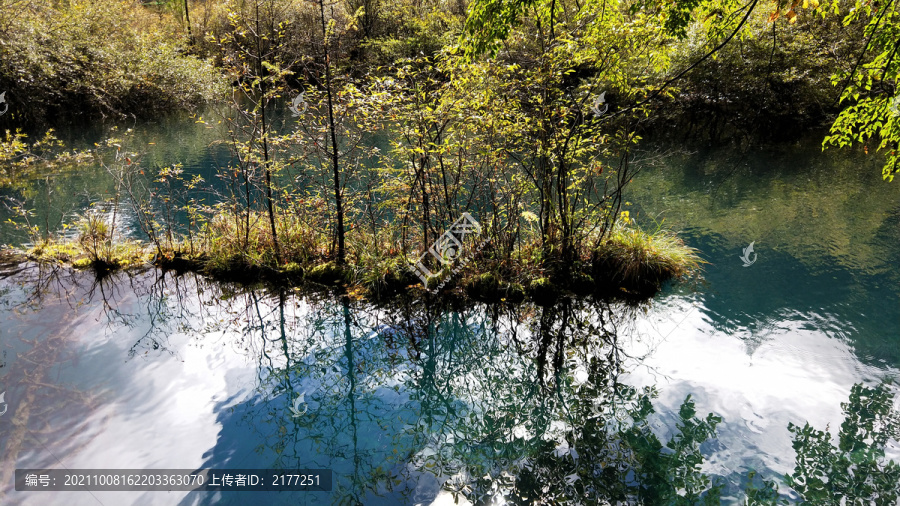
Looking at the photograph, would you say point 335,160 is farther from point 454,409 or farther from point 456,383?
point 454,409

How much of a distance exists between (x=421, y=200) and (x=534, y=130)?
173 centimetres

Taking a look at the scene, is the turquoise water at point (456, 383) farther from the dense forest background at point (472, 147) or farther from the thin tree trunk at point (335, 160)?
the thin tree trunk at point (335, 160)

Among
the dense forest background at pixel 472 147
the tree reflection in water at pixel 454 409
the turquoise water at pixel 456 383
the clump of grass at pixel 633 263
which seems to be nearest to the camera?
the tree reflection in water at pixel 454 409

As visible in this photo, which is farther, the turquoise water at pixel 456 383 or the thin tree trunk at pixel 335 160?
the thin tree trunk at pixel 335 160

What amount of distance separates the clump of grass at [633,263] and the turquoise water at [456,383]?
288 millimetres

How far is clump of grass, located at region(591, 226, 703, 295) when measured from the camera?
6820 mm

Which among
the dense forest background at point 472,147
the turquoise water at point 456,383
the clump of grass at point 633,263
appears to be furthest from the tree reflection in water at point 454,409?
the dense forest background at point 472,147

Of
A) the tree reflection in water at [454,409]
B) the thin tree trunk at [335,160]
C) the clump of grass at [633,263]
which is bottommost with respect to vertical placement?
the tree reflection in water at [454,409]

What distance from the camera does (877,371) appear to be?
5023 mm

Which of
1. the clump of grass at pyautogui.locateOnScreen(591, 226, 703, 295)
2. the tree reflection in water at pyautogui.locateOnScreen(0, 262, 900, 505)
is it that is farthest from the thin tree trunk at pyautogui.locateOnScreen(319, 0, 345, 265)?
the clump of grass at pyautogui.locateOnScreen(591, 226, 703, 295)

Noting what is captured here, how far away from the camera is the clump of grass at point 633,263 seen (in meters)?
6.82

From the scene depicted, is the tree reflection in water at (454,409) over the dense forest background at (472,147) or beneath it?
beneath

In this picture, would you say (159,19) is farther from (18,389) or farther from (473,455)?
(473,455)

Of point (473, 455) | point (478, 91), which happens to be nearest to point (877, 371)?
point (473, 455)
